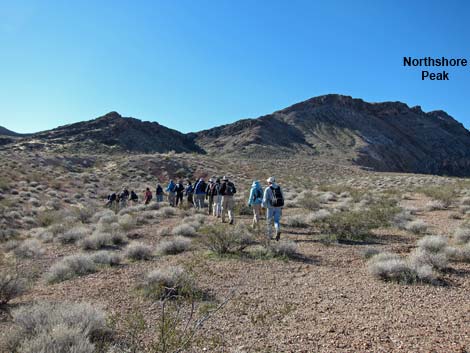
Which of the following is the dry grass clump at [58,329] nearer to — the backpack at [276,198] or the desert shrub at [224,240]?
the desert shrub at [224,240]

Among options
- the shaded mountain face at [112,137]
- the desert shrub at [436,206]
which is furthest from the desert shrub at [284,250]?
the shaded mountain face at [112,137]

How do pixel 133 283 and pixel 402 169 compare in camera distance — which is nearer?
pixel 133 283

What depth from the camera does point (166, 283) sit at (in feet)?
20.4

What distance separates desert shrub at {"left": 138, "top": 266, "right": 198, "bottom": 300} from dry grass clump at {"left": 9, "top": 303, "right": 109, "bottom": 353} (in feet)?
4.73

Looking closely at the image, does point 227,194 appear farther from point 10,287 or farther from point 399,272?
point 10,287

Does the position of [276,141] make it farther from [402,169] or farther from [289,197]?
[289,197]

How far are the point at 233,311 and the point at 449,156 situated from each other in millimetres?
102695

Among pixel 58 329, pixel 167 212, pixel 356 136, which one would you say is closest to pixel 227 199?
pixel 167 212

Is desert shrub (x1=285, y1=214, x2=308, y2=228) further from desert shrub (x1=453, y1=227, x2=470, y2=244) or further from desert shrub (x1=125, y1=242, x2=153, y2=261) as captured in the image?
desert shrub (x1=125, y1=242, x2=153, y2=261)

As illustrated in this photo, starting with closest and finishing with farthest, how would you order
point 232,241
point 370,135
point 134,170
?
point 232,241, point 134,170, point 370,135

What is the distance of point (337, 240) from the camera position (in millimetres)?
10031

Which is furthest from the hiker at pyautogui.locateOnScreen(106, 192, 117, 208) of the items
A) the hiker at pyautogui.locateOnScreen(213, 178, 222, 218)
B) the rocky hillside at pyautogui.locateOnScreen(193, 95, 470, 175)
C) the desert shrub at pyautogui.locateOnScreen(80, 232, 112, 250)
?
the rocky hillside at pyautogui.locateOnScreen(193, 95, 470, 175)

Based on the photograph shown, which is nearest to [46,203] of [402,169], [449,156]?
[402,169]

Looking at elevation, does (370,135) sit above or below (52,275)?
above
